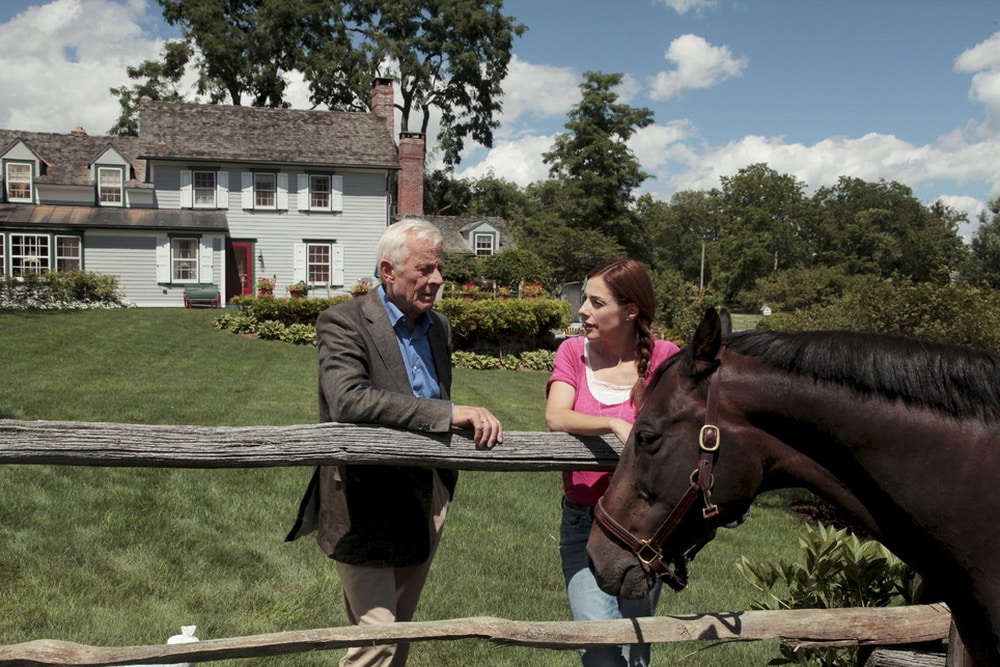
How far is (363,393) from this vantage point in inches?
106

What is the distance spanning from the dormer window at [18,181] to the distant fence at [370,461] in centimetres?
3014

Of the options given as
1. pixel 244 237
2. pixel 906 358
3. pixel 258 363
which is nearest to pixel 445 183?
pixel 244 237

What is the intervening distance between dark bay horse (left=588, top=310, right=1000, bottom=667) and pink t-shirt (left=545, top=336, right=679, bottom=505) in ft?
2.30

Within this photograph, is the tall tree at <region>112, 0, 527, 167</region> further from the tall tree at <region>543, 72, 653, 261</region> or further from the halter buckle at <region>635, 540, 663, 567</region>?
the halter buckle at <region>635, 540, 663, 567</region>

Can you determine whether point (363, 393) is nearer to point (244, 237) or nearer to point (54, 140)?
point (244, 237)

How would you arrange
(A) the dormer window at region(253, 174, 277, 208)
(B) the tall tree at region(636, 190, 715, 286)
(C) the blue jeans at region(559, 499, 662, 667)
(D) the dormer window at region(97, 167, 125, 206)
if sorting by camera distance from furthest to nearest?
(B) the tall tree at region(636, 190, 715, 286) → (A) the dormer window at region(253, 174, 277, 208) → (D) the dormer window at region(97, 167, 125, 206) → (C) the blue jeans at region(559, 499, 662, 667)

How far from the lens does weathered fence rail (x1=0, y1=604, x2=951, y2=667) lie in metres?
2.40

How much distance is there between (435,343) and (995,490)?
196 cm

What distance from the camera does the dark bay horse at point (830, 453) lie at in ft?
6.82

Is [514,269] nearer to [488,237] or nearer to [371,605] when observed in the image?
[488,237]

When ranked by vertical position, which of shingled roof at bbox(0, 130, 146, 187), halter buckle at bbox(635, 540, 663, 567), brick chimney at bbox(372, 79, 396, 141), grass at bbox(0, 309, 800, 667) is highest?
brick chimney at bbox(372, 79, 396, 141)

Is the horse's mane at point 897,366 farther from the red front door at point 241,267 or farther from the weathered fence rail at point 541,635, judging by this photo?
the red front door at point 241,267

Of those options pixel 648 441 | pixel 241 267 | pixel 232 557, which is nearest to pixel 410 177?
pixel 241 267

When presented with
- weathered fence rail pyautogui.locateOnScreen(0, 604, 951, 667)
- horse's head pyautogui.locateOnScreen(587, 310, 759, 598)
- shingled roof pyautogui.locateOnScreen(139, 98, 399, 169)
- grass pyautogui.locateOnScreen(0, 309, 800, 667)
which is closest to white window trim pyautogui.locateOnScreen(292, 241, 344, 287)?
shingled roof pyautogui.locateOnScreen(139, 98, 399, 169)
